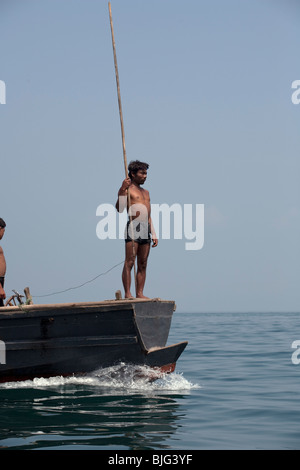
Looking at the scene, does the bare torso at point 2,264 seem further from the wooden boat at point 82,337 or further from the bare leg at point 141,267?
the bare leg at point 141,267

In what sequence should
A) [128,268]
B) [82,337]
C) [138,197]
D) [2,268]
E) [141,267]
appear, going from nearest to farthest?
[82,337], [128,268], [138,197], [141,267], [2,268]

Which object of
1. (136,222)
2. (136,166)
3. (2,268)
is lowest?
(2,268)

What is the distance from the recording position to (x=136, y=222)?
984 centimetres

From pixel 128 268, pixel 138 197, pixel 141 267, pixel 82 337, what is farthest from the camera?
pixel 141 267

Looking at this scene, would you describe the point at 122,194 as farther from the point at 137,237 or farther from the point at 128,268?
the point at 128,268

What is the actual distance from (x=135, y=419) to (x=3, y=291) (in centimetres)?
384

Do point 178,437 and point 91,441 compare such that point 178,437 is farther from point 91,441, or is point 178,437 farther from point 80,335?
point 80,335

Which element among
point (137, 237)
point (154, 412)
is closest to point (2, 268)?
point (137, 237)

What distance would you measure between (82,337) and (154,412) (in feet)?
6.18

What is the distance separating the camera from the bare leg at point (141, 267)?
32.6 feet

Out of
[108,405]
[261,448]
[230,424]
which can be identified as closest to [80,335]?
[108,405]

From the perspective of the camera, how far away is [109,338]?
9445mm

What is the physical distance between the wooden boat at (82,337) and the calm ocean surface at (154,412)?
0.23 meters

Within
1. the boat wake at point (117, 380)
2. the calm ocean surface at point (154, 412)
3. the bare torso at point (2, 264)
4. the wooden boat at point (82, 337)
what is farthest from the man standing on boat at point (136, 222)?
the bare torso at point (2, 264)
